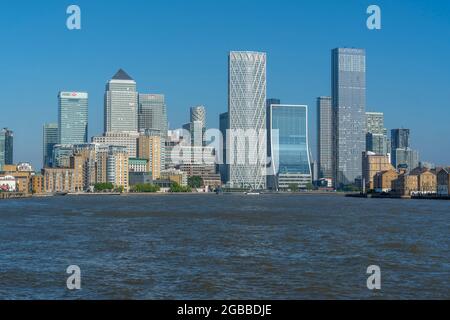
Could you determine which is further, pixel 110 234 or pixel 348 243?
pixel 110 234

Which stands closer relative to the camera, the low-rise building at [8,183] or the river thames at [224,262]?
the river thames at [224,262]

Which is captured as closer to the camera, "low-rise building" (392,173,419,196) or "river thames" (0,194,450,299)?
"river thames" (0,194,450,299)

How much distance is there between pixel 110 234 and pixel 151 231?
3.33 meters

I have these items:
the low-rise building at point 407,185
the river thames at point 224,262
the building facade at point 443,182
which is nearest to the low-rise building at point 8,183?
the low-rise building at point 407,185

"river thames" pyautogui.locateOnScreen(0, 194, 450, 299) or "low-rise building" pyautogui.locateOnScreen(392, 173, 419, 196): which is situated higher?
"low-rise building" pyautogui.locateOnScreen(392, 173, 419, 196)

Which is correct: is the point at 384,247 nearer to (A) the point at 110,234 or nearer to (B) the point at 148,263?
(B) the point at 148,263

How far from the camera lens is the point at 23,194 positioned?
176 meters

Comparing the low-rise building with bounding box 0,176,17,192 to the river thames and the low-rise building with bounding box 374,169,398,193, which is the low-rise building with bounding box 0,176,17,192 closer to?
the low-rise building with bounding box 374,169,398,193

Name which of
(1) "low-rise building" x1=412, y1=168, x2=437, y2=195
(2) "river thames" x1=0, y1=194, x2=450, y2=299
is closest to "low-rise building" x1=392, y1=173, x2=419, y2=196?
(1) "low-rise building" x1=412, y1=168, x2=437, y2=195

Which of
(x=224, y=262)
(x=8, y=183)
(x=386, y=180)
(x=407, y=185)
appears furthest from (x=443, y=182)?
(x=224, y=262)

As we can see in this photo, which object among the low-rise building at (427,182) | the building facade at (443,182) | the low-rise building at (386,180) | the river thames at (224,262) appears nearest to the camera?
the river thames at (224,262)

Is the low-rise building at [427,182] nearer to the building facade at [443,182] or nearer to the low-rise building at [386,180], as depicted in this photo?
the building facade at [443,182]

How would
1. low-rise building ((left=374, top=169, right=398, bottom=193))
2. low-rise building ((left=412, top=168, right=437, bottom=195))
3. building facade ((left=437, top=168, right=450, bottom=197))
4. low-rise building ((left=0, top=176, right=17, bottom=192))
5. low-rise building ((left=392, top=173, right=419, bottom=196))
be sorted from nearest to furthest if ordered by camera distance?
building facade ((left=437, top=168, right=450, bottom=197))
low-rise building ((left=412, top=168, right=437, bottom=195))
low-rise building ((left=392, top=173, right=419, bottom=196))
low-rise building ((left=0, top=176, right=17, bottom=192))
low-rise building ((left=374, top=169, right=398, bottom=193))
